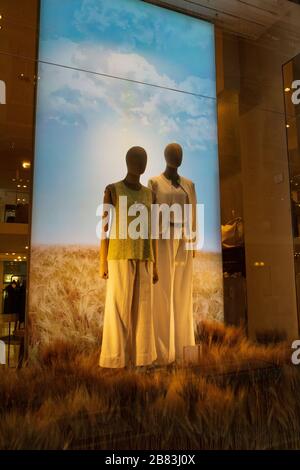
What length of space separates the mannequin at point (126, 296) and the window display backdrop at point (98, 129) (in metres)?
0.07

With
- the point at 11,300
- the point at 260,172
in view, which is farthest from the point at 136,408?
the point at 260,172

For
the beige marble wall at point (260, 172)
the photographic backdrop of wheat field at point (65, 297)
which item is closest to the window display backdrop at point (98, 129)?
the photographic backdrop of wheat field at point (65, 297)

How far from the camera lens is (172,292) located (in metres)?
2.35

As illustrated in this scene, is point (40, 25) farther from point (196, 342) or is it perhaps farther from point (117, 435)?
point (117, 435)

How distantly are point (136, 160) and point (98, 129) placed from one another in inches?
11.5

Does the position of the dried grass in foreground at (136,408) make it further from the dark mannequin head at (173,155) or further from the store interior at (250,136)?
the dark mannequin head at (173,155)

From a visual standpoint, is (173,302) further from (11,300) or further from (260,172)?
(260,172)

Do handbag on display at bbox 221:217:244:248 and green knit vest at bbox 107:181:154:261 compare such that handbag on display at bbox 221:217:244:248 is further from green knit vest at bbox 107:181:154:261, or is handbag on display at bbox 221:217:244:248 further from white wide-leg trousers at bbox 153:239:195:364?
green knit vest at bbox 107:181:154:261

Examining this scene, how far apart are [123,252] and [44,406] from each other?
0.87 m

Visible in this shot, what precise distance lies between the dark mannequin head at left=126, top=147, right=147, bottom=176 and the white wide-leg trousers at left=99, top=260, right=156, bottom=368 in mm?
559

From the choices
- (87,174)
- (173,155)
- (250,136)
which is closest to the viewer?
(87,174)

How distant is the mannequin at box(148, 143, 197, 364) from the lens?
2.29 metres
